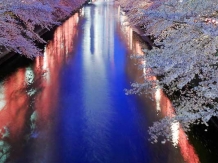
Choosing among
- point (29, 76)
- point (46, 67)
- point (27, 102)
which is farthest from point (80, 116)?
point (46, 67)

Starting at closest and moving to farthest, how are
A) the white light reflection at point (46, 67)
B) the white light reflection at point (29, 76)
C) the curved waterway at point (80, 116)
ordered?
the curved waterway at point (80, 116) < the white light reflection at point (29, 76) < the white light reflection at point (46, 67)

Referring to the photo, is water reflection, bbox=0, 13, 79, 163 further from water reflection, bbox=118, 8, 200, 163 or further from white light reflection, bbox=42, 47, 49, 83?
water reflection, bbox=118, 8, 200, 163

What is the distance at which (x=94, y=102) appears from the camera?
1377 centimetres

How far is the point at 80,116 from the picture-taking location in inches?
481

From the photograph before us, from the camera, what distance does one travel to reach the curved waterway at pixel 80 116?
9414mm

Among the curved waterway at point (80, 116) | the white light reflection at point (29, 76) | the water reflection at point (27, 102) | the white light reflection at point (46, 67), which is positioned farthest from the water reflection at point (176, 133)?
the white light reflection at point (29, 76)

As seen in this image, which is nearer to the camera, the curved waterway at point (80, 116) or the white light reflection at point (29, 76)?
the curved waterway at point (80, 116)

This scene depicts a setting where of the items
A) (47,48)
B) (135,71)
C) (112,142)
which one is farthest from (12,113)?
(47,48)

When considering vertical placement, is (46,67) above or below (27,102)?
below

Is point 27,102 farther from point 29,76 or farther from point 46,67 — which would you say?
point 46,67

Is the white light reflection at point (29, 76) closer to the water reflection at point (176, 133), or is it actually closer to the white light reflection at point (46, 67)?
Result: the white light reflection at point (46, 67)

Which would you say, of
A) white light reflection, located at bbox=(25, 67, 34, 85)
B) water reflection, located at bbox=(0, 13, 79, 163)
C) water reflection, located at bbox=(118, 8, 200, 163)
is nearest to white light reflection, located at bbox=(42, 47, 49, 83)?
water reflection, located at bbox=(0, 13, 79, 163)

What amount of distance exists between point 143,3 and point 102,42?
5346 mm

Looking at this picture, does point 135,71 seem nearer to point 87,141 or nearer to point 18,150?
point 87,141
